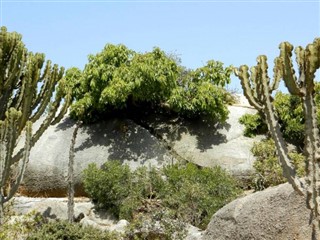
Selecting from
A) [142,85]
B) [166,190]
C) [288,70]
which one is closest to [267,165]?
[166,190]

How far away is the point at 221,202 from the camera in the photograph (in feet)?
55.3

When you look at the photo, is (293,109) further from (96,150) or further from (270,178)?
(96,150)

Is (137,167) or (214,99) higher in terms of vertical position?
(214,99)

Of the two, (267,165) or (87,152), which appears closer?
(267,165)

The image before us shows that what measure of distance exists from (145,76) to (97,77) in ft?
6.15

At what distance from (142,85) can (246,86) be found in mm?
13810

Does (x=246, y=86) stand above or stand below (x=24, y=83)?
below

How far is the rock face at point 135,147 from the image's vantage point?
67.7 feet

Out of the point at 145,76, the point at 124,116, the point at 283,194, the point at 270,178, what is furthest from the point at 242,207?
the point at 124,116

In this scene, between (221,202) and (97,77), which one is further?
(97,77)

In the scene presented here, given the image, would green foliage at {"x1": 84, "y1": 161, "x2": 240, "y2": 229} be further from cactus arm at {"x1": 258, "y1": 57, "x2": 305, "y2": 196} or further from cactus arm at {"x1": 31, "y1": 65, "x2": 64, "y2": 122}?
cactus arm at {"x1": 258, "y1": 57, "x2": 305, "y2": 196}

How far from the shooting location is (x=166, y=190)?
17.5 metres

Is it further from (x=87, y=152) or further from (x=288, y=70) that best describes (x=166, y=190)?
(x=288, y=70)

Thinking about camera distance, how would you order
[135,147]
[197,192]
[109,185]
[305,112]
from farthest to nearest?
[135,147] → [109,185] → [197,192] → [305,112]
